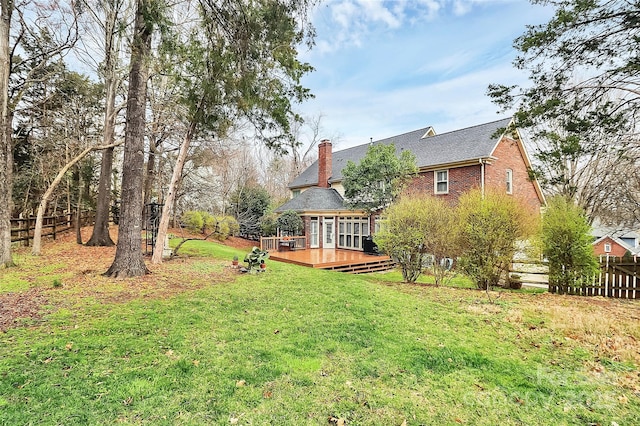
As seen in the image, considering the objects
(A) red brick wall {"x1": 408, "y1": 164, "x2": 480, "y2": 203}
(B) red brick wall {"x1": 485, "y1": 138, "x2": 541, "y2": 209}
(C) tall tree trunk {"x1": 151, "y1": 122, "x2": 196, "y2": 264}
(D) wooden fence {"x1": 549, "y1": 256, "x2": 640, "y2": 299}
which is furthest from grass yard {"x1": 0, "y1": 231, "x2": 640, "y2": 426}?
(B) red brick wall {"x1": 485, "y1": 138, "x2": 541, "y2": 209}

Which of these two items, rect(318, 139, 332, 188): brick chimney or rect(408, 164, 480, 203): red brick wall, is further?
A: rect(318, 139, 332, 188): brick chimney

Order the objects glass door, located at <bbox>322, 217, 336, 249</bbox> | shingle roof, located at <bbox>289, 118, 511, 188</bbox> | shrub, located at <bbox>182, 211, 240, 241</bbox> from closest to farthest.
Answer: shingle roof, located at <bbox>289, 118, 511, 188</bbox> < glass door, located at <bbox>322, 217, 336, 249</bbox> < shrub, located at <bbox>182, 211, 240, 241</bbox>

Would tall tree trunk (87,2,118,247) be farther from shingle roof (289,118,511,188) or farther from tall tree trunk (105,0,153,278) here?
shingle roof (289,118,511,188)

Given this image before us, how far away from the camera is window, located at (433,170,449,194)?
52.0ft

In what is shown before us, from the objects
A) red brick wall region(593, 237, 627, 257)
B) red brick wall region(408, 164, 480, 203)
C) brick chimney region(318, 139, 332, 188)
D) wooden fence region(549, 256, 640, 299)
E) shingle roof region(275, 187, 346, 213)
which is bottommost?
red brick wall region(593, 237, 627, 257)

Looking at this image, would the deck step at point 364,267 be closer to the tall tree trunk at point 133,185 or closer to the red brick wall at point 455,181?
the red brick wall at point 455,181

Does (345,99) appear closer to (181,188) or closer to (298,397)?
(181,188)

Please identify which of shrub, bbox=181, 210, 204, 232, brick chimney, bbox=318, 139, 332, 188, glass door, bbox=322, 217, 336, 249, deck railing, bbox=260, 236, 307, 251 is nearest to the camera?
deck railing, bbox=260, 236, 307, 251

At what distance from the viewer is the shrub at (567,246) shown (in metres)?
8.43

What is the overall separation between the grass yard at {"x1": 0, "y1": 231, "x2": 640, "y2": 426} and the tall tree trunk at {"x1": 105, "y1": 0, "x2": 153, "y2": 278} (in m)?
1.16

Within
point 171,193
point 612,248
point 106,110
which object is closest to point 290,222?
point 171,193

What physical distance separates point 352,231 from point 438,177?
18.6 ft

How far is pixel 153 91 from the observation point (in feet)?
43.9

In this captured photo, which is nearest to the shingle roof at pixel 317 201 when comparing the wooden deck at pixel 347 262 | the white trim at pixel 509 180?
the wooden deck at pixel 347 262
